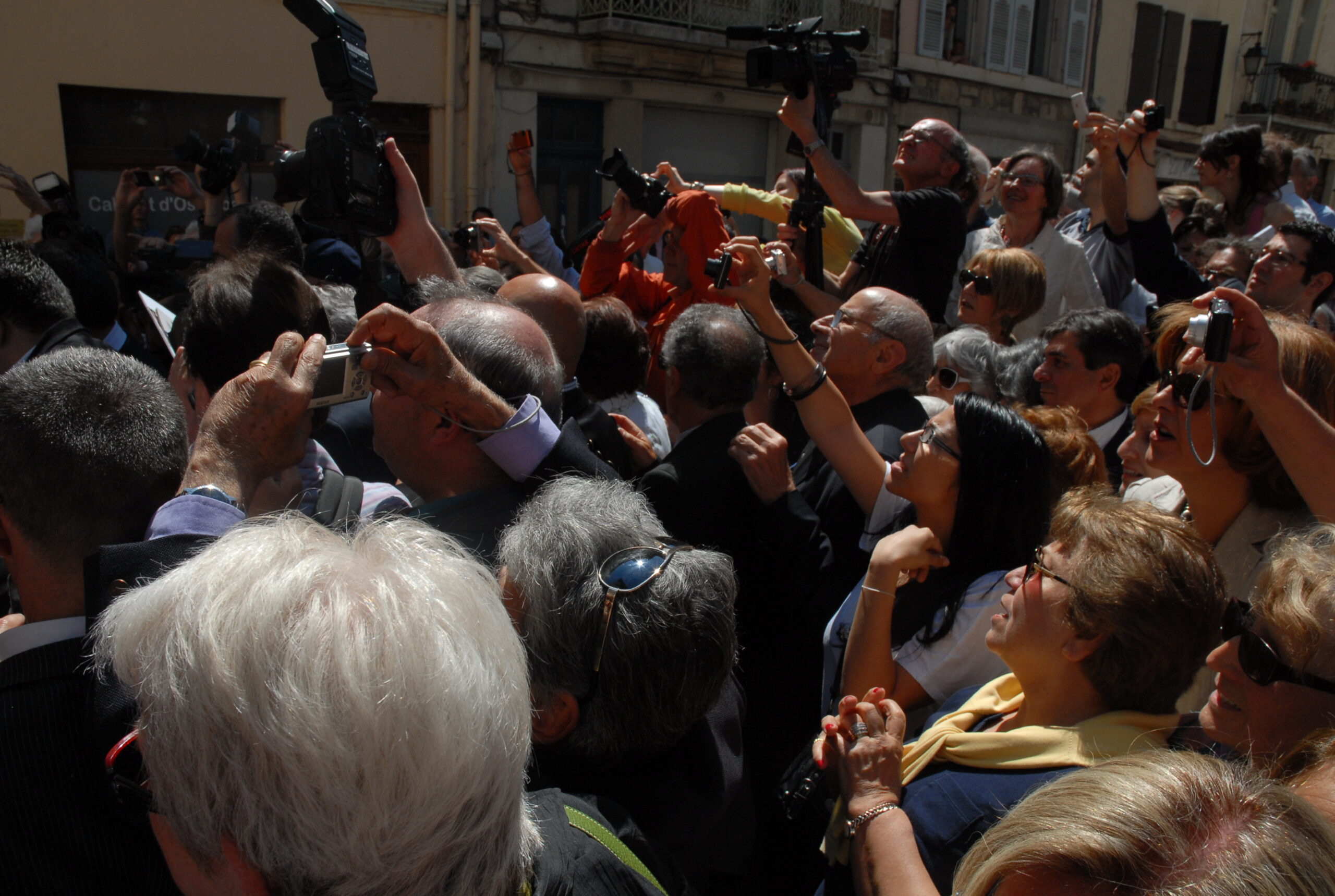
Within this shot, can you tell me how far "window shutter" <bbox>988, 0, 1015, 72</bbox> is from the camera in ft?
52.4

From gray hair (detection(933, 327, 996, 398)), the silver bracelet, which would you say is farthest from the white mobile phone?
the silver bracelet

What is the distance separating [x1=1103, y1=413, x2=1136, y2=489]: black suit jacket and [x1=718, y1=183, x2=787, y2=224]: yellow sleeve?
206 cm

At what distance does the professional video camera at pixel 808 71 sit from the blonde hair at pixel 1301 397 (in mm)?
2211

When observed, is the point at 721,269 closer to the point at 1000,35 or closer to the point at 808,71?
the point at 808,71

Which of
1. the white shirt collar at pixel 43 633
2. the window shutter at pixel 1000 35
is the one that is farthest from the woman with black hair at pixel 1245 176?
the window shutter at pixel 1000 35

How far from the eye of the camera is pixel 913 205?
12.3ft

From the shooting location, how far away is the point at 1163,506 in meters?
2.23

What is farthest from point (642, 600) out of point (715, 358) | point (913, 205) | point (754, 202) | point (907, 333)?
point (754, 202)

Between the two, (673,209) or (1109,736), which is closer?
(1109,736)

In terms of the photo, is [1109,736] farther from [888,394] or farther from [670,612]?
[888,394]

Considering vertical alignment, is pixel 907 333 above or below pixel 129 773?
Result: above

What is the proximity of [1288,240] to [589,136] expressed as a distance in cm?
1005

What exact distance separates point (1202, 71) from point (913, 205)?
19.3 meters

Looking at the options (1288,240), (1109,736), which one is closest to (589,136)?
(1288,240)
